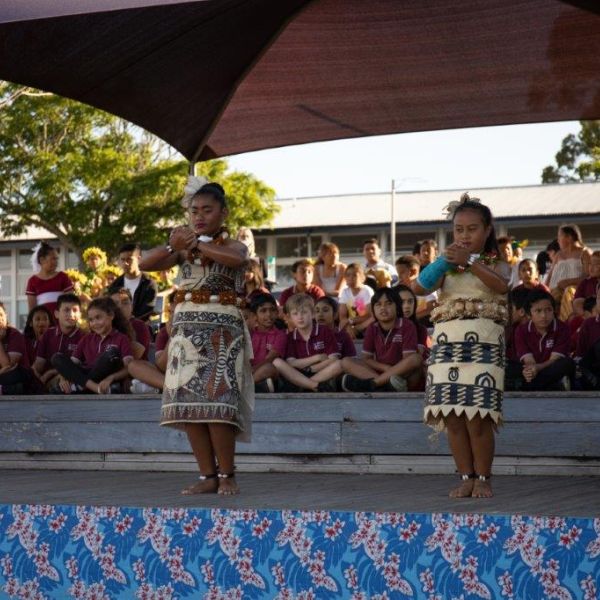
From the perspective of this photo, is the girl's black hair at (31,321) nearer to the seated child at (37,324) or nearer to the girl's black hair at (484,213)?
the seated child at (37,324)

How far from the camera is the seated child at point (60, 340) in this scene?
851 cm

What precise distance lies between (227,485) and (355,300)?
4720mm

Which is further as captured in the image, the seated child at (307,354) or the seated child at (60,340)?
the seated child at (60,340)

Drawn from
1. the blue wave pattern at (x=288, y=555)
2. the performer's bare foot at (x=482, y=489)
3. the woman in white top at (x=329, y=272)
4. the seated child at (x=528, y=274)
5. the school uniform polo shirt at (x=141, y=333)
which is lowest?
the blue wave pattern at (x=288, y=555)

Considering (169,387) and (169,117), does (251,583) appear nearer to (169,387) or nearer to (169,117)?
(169,387)

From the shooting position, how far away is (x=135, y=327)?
29.0 feet

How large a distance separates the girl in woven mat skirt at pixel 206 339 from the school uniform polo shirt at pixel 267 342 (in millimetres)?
2123

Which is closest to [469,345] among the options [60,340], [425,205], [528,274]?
[60,340]

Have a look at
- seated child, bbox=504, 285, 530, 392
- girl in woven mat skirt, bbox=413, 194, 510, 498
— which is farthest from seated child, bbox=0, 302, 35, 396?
girl in woven mat skirt, bbox=413, 194, 510, 498

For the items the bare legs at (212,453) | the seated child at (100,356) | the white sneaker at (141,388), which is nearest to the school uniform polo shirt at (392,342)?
the white sneaker at (141,388)

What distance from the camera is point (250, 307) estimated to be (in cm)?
868

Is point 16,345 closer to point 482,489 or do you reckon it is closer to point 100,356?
point 100,356

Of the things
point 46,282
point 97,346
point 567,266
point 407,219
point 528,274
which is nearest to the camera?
point 97,346

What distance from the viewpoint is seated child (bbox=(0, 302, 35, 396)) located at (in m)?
8.26
